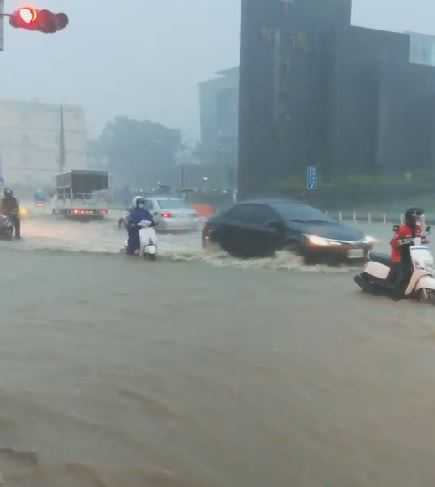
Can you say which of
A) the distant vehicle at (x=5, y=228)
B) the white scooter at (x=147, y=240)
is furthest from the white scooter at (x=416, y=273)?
the distant vehicle at (x=5, y=228)

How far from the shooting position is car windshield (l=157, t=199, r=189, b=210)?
22278 millimetres

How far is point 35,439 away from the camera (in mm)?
3812

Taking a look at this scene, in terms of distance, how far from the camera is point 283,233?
12.2 metres

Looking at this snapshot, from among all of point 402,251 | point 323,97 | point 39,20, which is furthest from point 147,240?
point 323,97

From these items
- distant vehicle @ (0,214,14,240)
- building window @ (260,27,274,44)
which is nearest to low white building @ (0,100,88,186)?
building window @ (260,27,274,44)

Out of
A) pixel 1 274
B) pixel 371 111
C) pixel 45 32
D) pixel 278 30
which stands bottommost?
pixel 1 274

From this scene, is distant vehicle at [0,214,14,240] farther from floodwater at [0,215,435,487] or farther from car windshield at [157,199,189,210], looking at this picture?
floodwater at [0,215,435,487]

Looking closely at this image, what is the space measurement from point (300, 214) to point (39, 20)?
6001mm

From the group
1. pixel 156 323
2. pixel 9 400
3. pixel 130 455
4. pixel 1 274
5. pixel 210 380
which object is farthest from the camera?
pixel 1 274

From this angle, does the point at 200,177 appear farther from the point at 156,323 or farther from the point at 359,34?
the point at 156,323

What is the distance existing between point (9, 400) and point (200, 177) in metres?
69.7

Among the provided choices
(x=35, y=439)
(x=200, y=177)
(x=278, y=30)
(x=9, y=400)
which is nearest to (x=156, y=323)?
(x=9, y=400)

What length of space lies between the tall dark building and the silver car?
23931 mm

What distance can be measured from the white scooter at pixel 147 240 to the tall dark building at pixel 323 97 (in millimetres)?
32765
